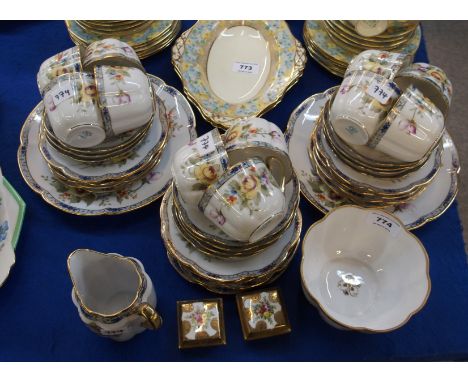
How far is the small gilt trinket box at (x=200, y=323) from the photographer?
2.35ft

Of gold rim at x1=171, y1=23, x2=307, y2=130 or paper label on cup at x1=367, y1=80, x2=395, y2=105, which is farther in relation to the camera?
gold rim at x1=171, y1=23, x2=307, y2=130

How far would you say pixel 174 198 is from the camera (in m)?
0.73

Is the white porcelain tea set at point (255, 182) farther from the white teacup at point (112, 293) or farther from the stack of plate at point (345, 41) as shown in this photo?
the stack of plate at point (345, 41)

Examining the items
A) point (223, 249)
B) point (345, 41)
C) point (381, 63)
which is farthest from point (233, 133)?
point (345, 41)

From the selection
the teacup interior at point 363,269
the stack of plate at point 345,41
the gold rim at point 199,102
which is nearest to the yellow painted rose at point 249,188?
the teacup interior at point 363,269

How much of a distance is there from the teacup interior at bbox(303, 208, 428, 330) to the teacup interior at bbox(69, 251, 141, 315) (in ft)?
0.91

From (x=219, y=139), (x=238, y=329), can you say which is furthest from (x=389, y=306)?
(x=219, y=139)

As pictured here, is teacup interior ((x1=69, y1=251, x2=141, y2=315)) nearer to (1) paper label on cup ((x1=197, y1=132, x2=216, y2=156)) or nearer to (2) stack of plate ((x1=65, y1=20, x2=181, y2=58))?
(1) paper label on cup ((x1=197, y1=132, x2=216, y2=156))

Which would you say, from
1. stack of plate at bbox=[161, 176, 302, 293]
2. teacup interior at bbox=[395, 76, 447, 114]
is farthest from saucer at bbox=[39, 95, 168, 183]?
teacup interior at bbox=[395, 76, 447, 114]

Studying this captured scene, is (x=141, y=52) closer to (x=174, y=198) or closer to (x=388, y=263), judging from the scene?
(x=174, y=198)

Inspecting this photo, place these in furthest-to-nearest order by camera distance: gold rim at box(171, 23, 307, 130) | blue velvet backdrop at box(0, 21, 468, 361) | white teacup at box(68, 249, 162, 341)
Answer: gold rim at box(171, 23, 307, 130) → blue velvet backdrop at box(0, 21, 468, 361) → white teacup at box(68, 249, 162, 341)

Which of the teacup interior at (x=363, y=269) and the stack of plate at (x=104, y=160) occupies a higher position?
the stack of plate at (x=104, y=160)

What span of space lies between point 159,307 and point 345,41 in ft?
2.16

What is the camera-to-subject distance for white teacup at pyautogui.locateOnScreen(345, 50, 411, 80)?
763 mm
